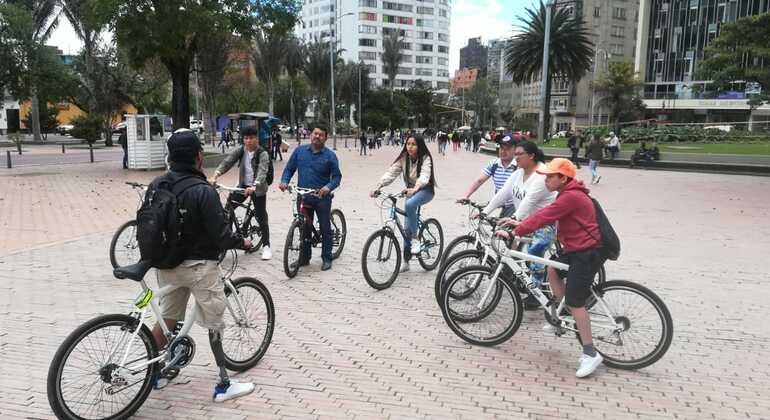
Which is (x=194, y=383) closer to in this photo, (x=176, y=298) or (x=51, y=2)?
(x=176, y=298)

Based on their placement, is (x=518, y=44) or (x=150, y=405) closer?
(x=150, y=405)

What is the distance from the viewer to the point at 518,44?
48000mm

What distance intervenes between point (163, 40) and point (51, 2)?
27014 mm

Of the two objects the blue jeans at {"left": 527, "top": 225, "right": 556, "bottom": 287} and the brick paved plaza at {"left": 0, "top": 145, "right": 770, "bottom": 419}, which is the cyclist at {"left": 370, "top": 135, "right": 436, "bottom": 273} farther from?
the blue jeans at {"left": 527, "top": 225, "right": 556, "bottom": 287}

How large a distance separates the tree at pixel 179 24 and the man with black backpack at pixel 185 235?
58.4 feet

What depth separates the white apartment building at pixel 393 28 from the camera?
11181 centimetres

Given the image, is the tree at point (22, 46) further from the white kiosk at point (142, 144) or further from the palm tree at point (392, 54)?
the palm tree at point (392, 54)

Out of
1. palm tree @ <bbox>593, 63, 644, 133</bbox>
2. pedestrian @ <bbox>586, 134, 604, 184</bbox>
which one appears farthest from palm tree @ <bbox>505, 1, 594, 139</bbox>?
pedestrian @ <bbox>586, 134, 604, 184</bbox>

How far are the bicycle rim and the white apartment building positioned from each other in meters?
107

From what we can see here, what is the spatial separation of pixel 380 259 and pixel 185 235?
3.39 m

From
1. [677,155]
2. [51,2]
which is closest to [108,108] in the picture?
[51,2]

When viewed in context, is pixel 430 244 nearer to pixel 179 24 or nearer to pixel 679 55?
pixel 179 24

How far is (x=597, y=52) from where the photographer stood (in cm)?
8569

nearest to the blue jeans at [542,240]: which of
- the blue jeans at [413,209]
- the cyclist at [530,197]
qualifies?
the cyclist at [530,197]
